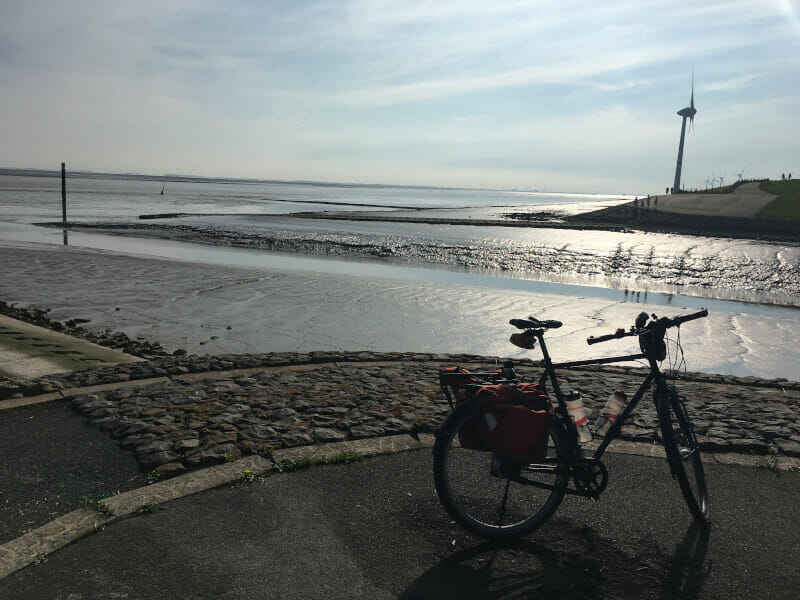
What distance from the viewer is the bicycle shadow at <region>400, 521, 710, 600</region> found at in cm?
340

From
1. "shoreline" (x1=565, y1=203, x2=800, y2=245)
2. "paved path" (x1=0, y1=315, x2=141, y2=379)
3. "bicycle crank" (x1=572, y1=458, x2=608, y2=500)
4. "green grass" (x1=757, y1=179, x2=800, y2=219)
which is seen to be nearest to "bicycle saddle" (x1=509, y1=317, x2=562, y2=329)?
"bicycle crank" (x1=572, y1=458, x2=608, y2=500)

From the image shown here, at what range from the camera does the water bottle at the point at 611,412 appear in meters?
4.12

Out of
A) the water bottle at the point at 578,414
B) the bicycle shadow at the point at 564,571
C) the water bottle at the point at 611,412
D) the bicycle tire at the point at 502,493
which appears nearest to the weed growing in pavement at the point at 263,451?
the bicycle tire at the point at 502,493

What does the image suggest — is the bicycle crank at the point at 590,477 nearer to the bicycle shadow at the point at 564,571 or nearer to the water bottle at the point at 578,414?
the water bottle at the point at 578,414

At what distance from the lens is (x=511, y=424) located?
146 inches

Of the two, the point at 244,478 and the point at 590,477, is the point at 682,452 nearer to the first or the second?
the point at 590,477

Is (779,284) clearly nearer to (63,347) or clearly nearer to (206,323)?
(206,323)

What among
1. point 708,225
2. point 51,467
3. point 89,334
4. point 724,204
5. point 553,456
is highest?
point 724,204

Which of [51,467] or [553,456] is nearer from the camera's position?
[553,456]

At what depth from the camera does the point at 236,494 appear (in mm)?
4383

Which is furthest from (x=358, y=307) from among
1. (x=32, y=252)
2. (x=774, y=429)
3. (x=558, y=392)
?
(x=32, y=252)

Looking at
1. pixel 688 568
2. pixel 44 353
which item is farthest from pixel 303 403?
pixel 44 353

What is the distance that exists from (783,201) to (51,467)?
5848cm

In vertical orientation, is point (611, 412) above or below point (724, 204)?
below
